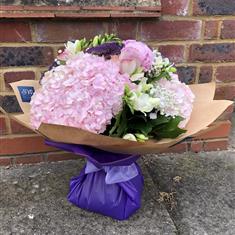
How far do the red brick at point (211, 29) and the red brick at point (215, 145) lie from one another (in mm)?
503

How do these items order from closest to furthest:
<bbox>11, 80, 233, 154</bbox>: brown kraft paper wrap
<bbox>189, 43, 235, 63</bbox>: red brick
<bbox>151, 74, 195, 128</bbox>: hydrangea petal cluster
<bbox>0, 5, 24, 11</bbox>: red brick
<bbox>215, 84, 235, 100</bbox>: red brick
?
<bbox>11, 80, 233, 154</bbox>: brown kraft paper wrap → <bbox>151, 74, 195, 128</bbox>: hydrangea petal cluster → <bbox>0, 5, 24, 11</bbox>: red brick → <bbox>189, 43, 235, 63</bbox>: red brick → <bbox>215, 84, 235, 100</bbox>: red brick

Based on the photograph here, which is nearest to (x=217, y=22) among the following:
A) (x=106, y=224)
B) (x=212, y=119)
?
(x=212, y=119)

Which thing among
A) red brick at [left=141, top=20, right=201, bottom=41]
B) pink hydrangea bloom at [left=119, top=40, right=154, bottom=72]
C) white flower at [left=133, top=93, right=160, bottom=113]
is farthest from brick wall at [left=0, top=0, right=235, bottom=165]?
white flower at [left=133, top=93, right=160, bottom=113]

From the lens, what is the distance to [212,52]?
1695 millimetres

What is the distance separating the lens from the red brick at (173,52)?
1.65m

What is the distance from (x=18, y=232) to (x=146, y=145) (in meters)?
0.54

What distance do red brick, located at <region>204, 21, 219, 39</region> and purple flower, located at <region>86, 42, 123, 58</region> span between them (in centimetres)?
59

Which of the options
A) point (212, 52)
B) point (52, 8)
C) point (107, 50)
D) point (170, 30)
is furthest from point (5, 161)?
point (212, 52)

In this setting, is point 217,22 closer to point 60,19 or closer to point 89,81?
point 60,19

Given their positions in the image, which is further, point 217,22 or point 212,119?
point 217,22

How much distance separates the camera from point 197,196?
153 cm

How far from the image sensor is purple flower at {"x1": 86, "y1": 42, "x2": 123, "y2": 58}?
1.20 m

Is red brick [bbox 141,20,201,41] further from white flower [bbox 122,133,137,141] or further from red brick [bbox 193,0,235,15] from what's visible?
white flower [bbox 122,133,137,141]

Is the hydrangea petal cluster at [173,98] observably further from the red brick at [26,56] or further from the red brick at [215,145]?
the red brick at [215,145]
